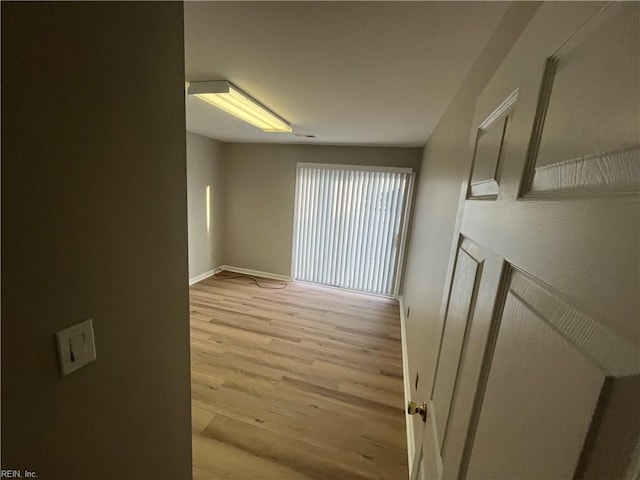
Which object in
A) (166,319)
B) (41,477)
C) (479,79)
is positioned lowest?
(41,477)

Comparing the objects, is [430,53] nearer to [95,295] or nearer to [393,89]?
[393,89]

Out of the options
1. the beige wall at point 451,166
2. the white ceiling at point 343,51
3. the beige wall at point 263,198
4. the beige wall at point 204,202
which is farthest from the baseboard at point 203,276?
the beige wall at point 451,166

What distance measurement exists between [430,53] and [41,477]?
1.91 m

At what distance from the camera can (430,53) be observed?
118 centimetres

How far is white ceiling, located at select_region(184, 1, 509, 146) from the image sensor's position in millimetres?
949

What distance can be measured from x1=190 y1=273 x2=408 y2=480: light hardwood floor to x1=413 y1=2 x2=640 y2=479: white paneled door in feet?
4.25

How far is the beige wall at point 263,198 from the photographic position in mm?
4051

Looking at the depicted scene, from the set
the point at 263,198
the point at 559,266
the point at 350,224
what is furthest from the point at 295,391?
the point at 263,198

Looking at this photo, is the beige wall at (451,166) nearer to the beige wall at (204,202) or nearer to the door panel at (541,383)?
the door panel at (541,383)

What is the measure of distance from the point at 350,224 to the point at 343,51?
2.89 metres

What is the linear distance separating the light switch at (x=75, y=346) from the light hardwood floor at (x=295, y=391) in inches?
52.3

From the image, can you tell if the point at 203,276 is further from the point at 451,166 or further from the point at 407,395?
the point at 451,166

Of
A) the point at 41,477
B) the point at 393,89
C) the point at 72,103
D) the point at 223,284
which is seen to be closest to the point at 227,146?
the point at 223,284

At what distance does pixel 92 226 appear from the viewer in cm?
61
